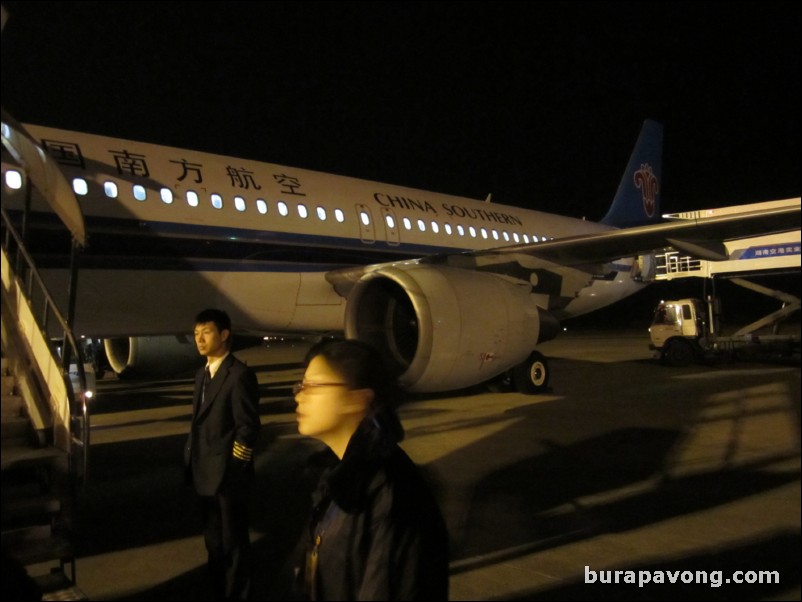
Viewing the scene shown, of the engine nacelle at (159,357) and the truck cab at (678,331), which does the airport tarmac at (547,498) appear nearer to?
the engine nacelle at (159,357)

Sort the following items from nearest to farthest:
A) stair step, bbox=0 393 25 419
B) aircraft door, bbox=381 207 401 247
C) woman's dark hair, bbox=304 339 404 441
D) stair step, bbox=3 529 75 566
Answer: woman's dark hair, bbox=304 339 404 441 < stair step, bbox=3 529 75 566 < stair step, bbox=0 393 25 419 < aircraft door, bbox=381 207 401 247

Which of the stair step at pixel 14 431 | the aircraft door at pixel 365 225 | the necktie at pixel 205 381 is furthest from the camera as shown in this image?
the aircraft door at pixel 365 225

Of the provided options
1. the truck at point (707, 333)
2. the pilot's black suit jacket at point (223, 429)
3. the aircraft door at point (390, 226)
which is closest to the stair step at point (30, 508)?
the pilot's black suit jacket at point (223, 429)

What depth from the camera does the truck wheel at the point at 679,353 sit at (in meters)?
15.4

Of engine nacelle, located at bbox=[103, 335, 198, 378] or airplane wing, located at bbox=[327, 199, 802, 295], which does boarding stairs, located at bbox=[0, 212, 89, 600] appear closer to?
airplane wing, located at bbox=[327, 199, 802, 295]

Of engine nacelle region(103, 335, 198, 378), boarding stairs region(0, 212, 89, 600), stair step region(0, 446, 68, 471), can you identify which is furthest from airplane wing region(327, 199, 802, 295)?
stair step region(0, 446, 68, 471)

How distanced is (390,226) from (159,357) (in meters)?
3.94

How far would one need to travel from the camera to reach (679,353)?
50.6ft

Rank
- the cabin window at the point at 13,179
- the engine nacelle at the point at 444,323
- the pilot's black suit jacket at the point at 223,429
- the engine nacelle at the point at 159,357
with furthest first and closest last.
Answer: the engine nacelle at the point at 159,357, the engine nacelle at the point at 444,323, the cabin window at the point at 13,179, the pilot's black suit jacket at the point at 223,429

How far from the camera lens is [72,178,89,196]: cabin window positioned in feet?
26.2

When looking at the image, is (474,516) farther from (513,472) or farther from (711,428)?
(711,428)

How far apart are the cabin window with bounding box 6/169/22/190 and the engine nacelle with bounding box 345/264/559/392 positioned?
374 cm

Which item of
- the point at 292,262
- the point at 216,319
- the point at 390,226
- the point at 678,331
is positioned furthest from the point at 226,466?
the point at 678,331

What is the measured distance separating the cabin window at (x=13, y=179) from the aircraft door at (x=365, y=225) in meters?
4.75
